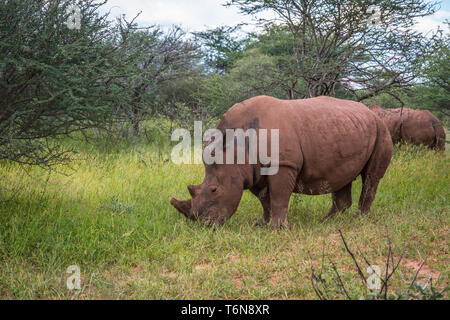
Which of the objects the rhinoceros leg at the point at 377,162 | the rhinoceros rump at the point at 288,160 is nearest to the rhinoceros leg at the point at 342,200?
the rhinoceros leg at the point at 377,162

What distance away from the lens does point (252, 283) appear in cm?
347

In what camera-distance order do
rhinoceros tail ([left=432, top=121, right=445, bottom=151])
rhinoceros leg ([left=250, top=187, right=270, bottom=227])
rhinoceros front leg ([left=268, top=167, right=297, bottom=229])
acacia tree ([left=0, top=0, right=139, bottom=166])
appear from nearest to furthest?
acacia tree ([left=0, top=0, right=139, bottom=166]) < rhinoceros front leg ([left=268, top=167, right=297, bottom=229]) < rhinoceros leg ([left=250, top=187, right=270, bottom=227]) < rhinoceros tail ([left=432, top=121, right=445, bottom=151])

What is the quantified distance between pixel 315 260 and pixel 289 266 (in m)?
0.31

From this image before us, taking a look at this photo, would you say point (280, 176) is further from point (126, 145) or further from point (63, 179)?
point (126, 145)

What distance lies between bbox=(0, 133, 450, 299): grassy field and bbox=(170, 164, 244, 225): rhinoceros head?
0.18 meters

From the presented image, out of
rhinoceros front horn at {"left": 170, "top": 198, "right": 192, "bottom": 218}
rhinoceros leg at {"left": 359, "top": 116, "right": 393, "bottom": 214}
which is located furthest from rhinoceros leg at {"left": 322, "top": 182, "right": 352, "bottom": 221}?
rhinoceros front horn at {"left": 170, "top": 198, "right": 192, "bottom": 218}

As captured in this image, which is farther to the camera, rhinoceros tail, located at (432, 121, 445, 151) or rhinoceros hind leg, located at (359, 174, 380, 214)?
rhinoceros tail, located at (432, 121, 445, 151)

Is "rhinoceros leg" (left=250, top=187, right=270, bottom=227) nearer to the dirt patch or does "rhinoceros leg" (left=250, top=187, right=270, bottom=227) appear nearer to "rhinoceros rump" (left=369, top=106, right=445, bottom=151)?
the dirt patch

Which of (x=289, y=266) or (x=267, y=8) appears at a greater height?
(x=267, y=8)

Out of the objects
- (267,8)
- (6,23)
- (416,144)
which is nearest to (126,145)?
(267,8)

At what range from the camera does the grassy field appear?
11.2 feet

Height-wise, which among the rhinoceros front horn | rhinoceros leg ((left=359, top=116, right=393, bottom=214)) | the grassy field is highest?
rhinoceros leg ((left=359, top=116, right=393, bottom=214))

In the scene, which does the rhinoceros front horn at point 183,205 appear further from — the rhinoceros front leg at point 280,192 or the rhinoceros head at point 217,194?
the rhinoceros front leg at point 280,192
